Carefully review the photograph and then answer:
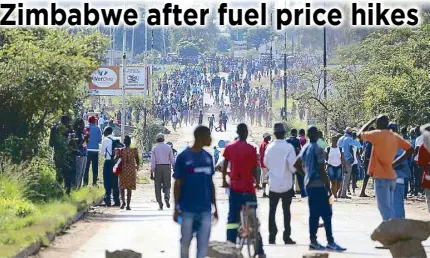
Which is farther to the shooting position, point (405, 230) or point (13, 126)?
point (13, 126)

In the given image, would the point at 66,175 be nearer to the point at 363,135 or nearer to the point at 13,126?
the point at 13,126

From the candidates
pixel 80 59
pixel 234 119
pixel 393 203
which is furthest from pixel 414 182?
pixel 234 119

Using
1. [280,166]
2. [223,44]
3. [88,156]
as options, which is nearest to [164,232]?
[280,166]

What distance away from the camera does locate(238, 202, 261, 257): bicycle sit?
46.1 ft

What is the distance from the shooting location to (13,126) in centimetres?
2380

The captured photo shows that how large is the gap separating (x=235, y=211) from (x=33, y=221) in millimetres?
4171

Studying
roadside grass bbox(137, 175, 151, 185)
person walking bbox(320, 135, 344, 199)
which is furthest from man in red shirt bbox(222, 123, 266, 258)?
roadside grass bbox(137, 175, 151, 185)

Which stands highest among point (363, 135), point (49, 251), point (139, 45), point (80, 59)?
point (139, 45)

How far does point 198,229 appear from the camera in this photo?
11.5 metres

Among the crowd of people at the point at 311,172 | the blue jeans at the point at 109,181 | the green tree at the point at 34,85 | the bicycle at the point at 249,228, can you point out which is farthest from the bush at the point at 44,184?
the bicycle at the point at 249,228

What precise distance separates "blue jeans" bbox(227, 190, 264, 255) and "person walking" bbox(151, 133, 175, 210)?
9.80 m

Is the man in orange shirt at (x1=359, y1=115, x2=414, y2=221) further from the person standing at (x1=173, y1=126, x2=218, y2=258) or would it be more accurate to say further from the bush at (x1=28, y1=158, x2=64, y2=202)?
the bush at (x1=28, y1=158, x2=64, y2=202)

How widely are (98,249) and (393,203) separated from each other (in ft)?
14.5

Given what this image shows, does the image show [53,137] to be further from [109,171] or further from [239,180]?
[239,180]
